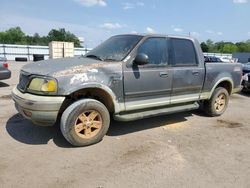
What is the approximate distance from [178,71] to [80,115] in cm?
→ 231

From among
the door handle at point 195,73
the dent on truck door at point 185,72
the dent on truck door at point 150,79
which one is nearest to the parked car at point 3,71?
the dent on truck door at point 150,79

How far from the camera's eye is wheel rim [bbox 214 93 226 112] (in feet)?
21.7

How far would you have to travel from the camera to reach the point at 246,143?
192 inches

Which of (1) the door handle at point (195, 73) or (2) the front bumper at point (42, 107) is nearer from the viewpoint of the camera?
(2) the front bumper at point (42, 107)

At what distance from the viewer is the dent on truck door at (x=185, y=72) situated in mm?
5395

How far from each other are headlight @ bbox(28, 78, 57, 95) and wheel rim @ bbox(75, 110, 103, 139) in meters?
0.65

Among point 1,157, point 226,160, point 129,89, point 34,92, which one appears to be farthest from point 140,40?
point 1,157

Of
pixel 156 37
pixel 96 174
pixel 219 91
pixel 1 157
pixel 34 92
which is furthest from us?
pixel 219 91

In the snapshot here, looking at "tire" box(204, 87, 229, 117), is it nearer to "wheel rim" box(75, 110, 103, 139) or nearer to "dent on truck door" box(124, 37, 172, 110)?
"dent on truck door" box(124, 37, 172, 110)

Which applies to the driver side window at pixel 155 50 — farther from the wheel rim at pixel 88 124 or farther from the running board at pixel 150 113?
the wheel rim at pixel 88 124

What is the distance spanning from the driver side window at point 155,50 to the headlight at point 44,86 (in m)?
1.74

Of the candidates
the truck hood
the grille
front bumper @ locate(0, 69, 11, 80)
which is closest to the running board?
the truck hood

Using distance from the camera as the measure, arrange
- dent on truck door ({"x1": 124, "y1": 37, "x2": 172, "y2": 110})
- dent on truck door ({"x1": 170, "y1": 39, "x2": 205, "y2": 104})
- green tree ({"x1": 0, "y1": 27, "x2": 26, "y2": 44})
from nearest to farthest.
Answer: dent on truck door ({"x1": 124, "y1": 37, "x2": 172, "y2": 110}) < dent on truck door ({"x1": 170, "y1": 39, "x2": 205, "y2": 104}) < green tree ({"x1": 0, "y1": 27, "x2": 26, "y2": 44})

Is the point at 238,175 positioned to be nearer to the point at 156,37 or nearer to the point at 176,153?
the point at 176,153
